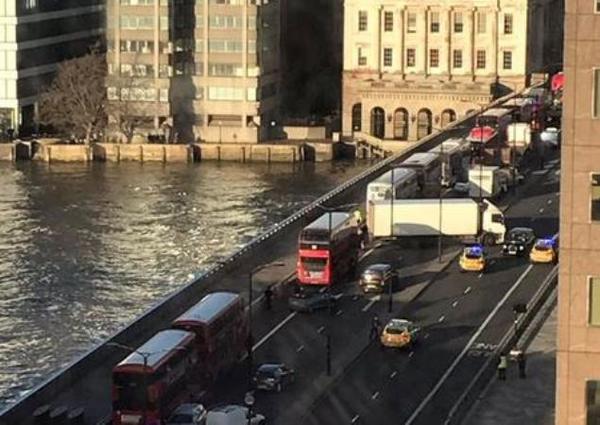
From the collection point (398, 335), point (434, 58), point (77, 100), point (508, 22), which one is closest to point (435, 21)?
point (434, 58)

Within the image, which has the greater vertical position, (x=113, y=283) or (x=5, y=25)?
(x=5, y=25)

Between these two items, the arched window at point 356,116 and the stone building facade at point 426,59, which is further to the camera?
the arched window at point 356,116

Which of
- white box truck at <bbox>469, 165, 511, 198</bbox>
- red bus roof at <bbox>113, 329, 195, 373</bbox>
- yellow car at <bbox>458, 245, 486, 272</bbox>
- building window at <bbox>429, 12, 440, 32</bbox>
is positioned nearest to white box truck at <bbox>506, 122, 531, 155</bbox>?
white box truck at <bbox>469, 165, 511, 198</bbox>

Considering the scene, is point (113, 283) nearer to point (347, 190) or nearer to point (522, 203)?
point (347, 190)

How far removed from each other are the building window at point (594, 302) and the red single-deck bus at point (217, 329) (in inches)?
399

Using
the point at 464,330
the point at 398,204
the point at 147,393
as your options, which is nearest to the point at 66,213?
the point at 398,204

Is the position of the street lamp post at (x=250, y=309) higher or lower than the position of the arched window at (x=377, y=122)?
lower

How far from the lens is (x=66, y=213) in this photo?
42.1 metres

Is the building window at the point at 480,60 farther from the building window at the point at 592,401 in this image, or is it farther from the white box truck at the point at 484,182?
the building window at the point at 592,401

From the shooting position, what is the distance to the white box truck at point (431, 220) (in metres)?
31.0

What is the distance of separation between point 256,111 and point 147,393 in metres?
37.5

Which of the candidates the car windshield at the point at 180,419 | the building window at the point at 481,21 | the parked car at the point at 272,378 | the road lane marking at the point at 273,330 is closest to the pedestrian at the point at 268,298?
the road lane marking at the point at 273,330

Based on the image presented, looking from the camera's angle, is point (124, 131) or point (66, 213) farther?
point (124, 131)

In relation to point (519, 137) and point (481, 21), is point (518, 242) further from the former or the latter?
point (481, 21)
